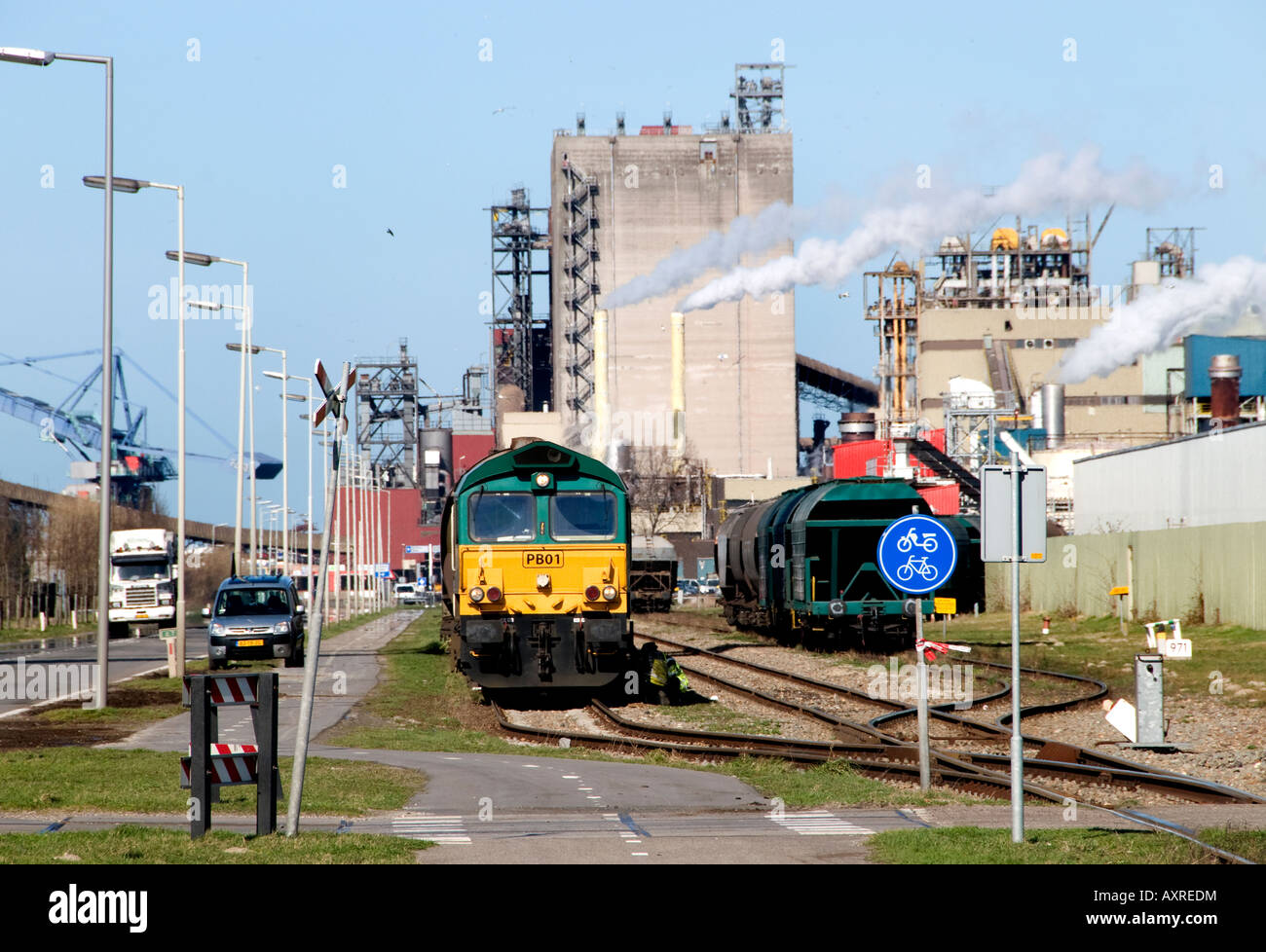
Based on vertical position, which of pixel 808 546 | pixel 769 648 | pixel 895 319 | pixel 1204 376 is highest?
pixel 895 319

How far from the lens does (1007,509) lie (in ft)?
36.7

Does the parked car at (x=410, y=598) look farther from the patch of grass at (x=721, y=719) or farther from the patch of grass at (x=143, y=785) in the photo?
the patch of grass at (x=143, y=785)

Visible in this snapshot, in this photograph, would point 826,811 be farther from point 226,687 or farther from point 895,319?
point 895,319

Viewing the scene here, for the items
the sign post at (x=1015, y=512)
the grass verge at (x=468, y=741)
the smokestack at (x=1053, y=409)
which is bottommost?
the grass verge at (x=468, y=741)

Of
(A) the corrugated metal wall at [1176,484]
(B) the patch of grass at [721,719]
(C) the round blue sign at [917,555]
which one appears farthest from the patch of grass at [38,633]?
(C) the round blue sign at [917,555]

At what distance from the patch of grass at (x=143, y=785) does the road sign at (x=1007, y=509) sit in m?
5.94

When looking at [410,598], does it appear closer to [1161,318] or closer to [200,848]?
[1161,318]

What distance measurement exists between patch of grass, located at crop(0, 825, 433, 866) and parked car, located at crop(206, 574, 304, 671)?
23.8m

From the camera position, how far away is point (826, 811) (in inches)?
519

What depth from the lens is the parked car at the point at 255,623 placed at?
34.8m

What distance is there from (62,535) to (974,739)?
257ft

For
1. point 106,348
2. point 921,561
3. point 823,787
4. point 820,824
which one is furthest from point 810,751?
point 106,348

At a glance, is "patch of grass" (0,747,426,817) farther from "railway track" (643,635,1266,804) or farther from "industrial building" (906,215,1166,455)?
"industrial building" (906,215,1166,455)
